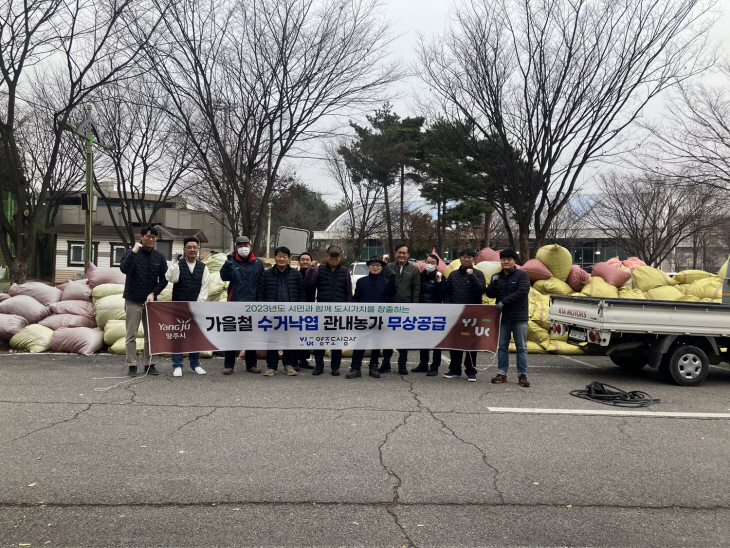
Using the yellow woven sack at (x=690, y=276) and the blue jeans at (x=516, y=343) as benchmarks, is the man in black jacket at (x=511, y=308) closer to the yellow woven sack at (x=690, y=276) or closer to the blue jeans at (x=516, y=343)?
the blue jeans at (x=516, y=343)

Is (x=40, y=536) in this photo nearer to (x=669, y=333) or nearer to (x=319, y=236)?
(x=669, y=333)

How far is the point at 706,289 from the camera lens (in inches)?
468

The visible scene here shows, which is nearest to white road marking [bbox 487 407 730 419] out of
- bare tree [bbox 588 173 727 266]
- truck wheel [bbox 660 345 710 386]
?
truck wheel [bbox 660 345 710 386]

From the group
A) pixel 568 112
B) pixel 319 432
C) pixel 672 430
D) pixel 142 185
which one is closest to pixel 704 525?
pixel 672 430

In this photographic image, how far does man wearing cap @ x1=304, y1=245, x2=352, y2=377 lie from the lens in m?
8.28

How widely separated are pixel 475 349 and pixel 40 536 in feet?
19.7

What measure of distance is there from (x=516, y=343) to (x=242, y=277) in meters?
3.81

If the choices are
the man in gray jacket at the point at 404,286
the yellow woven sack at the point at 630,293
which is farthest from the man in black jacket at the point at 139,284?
the yellow woven sack at the point at 630,293

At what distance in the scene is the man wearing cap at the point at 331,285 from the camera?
8.28m

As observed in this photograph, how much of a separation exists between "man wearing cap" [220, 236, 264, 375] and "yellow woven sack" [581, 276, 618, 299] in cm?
655

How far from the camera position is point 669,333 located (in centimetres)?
800

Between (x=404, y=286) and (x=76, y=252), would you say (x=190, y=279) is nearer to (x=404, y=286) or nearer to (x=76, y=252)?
(x=404, y=286)

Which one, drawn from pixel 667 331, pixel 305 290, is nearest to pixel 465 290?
pixel 305 290

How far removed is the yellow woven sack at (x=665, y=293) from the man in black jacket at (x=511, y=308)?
206 inches
